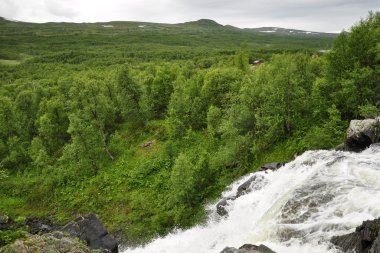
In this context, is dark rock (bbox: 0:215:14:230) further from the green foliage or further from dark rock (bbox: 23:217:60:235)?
the green foliage

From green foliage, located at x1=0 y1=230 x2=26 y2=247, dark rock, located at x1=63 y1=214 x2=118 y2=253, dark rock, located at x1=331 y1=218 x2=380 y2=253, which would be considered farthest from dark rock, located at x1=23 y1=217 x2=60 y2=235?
dark rock, located at x1=331 y1=218 x2=380 y2=253

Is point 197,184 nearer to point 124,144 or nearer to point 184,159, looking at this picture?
point 184,159

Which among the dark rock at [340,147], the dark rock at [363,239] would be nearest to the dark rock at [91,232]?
the dark rock at [363,239]

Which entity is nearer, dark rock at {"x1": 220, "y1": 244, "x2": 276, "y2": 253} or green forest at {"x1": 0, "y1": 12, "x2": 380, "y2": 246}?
dark rock at {"x1": 220, "y1": 244, "x2": 276, "y2": 253}

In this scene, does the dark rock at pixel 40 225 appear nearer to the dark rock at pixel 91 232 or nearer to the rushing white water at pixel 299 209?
the rushing white water at pixel 299 209

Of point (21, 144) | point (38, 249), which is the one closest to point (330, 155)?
point (38, 249)

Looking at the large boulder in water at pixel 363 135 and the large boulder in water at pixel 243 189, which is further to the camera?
the large boulder in water at pixel 243 189

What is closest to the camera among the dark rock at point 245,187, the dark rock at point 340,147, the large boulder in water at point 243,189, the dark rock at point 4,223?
the dark rock at point 340,147
